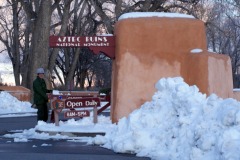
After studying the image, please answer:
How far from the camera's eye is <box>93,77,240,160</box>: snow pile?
31.5 ft

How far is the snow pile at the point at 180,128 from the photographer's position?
9602 millimetres

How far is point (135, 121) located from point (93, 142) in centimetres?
153

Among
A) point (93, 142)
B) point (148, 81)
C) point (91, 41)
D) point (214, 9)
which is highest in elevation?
point (214, 9)

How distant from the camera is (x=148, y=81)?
1684cm

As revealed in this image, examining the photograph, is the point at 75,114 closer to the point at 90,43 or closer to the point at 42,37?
the point at 90,43

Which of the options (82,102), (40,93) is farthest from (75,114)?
(40,93)

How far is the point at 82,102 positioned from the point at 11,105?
1511 centimetres

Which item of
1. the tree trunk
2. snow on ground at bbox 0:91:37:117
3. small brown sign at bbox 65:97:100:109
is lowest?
snow on ground at bbox 0:91:37:117

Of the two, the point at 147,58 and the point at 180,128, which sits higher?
the point at 147,58

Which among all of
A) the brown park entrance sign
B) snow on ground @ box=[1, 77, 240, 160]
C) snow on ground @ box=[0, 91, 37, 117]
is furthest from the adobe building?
snow on ground @ box=[0, 91, 37, 117]

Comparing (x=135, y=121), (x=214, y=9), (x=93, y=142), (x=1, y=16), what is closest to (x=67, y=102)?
(x=93, y=142)

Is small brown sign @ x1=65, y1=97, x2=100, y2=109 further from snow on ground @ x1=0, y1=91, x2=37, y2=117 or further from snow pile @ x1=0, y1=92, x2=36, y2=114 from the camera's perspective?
snow pile @ x1=0, y1=92, x2=36, y2=114

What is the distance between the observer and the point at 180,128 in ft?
36.3

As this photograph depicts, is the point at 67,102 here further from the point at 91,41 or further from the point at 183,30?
the point at 183,30
